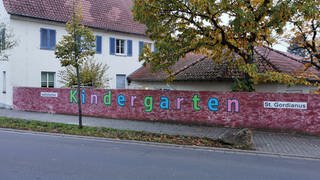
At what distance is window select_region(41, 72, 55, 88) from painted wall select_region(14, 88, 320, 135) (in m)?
5.21

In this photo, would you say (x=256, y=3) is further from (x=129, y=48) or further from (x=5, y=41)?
(x=129, y=48)

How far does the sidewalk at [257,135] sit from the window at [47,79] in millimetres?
8014

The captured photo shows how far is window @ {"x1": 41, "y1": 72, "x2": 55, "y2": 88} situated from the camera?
94.5 ft

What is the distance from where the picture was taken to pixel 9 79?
27.0m

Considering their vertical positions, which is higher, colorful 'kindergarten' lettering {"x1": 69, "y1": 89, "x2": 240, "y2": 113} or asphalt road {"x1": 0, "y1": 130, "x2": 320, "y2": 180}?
colorful 'kindergarten' lettering {"x1": 69, "y1": 89, "x2": 240, "y2": 113}

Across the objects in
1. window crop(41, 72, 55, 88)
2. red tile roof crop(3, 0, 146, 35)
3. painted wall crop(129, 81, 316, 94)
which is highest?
red tile roof crop(3, 0, 146, 35)

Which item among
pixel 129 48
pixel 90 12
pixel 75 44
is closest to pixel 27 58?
pixel 90 12

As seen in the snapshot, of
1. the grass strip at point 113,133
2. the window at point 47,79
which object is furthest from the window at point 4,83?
the grass strip at point 113,133

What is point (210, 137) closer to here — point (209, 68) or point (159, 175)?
point (159, 175)

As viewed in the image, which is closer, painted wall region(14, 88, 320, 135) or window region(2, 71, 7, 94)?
painted wall region(14, 88, 320, 135)

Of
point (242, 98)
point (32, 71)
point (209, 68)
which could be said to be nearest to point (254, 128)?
point (242, 98)

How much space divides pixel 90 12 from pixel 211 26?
18206mm

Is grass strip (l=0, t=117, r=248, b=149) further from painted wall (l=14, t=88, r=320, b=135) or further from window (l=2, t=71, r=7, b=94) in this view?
window (l=2, t=71, r=7, b=94)

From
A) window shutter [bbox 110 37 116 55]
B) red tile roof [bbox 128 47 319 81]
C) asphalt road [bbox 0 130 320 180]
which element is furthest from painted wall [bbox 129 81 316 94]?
asphalt road [bbox 0 130 320 180]
